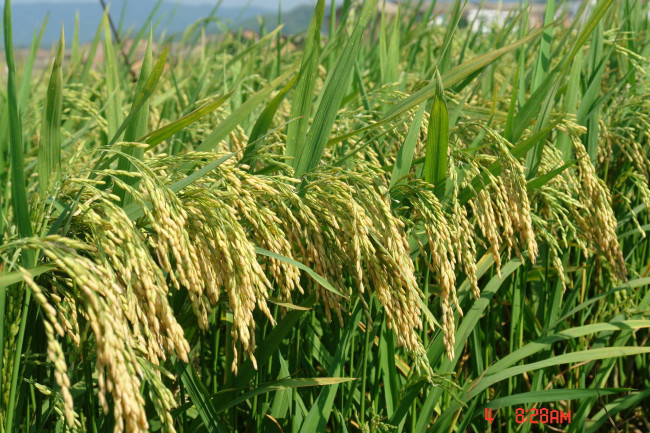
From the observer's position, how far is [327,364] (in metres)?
1.84

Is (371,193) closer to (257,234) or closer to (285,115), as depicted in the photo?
(257,234)

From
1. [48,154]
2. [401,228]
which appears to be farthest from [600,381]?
[48,154]

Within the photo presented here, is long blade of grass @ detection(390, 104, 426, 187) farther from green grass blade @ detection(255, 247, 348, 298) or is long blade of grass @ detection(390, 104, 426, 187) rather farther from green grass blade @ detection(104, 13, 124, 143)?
green grass blade @ detection(104, 13, 124, 143)

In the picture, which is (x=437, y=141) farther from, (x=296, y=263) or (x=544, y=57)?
(x=544, y=57)

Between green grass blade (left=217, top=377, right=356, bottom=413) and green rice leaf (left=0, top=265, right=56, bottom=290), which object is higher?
green rice leaf (left=0, top=265, right=56, bottom=290)

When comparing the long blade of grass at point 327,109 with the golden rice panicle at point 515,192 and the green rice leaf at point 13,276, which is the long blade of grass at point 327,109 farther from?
the green rice leaf at point 13,276
